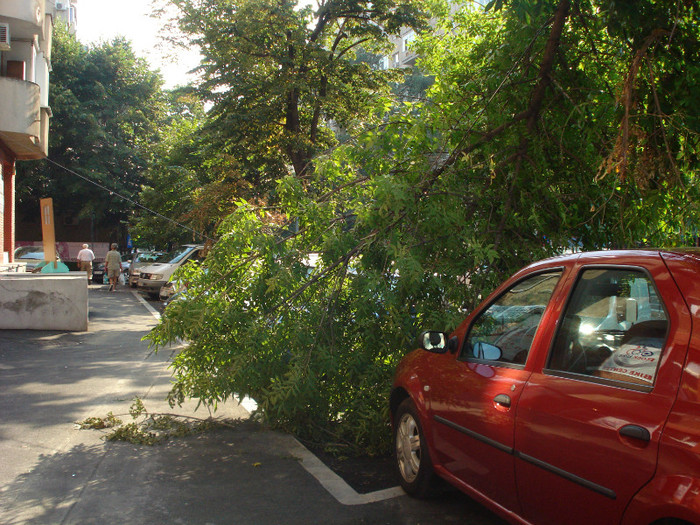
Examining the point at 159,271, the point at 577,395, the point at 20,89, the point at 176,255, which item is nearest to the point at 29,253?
the point at 176,255

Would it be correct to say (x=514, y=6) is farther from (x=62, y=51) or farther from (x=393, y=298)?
(x=62, y=51)

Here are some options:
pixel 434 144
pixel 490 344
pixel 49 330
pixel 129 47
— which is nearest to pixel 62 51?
pixel 129 47

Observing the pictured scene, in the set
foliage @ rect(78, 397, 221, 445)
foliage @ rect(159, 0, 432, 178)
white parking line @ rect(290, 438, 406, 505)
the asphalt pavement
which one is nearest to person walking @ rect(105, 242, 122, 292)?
foliage @ rect(159, 0, 432, 178)

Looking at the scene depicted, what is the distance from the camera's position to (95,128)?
38750mm

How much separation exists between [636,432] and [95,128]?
40.7 m

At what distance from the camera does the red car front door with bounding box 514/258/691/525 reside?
2.52m

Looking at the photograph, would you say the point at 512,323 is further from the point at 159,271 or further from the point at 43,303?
the point at 159,271

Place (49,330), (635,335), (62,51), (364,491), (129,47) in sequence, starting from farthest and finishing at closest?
(129,47) → (62,51) → (49,330) → (364,491) → (635,335)

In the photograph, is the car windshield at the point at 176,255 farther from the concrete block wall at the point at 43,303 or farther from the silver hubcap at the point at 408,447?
the silver hubcap at the point at 408,447

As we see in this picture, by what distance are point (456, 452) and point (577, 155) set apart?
3.60m

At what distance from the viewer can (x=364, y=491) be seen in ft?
15.3

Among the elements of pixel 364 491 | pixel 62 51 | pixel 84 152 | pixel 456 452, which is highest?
pixel 62 51

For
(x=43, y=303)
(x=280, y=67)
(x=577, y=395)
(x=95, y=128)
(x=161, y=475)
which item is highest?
(x=95, y=128)

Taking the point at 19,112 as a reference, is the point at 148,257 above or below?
below
